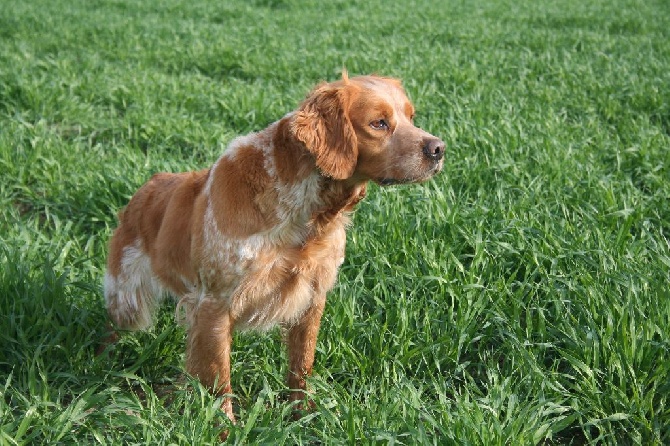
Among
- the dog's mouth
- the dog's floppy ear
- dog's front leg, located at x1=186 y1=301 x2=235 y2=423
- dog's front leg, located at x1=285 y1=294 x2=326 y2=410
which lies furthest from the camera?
dog's front leg, located at x1=285 y1=294 x2=326 y2=410

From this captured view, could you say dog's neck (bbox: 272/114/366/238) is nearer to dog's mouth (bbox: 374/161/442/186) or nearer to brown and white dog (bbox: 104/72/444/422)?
brown and white dog (bbox: 104/72/444/422)

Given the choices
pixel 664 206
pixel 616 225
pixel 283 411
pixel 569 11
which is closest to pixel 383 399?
pixel 283 411

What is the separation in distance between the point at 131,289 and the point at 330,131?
1.24 m

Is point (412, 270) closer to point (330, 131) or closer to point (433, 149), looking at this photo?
point (433, 149)

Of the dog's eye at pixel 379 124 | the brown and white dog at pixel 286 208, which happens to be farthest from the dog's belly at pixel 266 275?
the dog's eye at pixel 379 124

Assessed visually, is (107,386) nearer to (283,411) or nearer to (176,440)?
(176,440)

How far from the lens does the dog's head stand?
2371 millimetres

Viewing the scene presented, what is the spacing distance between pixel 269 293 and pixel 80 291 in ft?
A: 4.15

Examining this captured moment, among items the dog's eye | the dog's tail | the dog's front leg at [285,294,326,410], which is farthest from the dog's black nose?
the dog's tail

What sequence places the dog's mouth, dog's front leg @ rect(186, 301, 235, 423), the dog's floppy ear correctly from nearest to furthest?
the dog's floppy ear, the dog's mouth, dog's front leg @ rect(186, 301, 235, 423)

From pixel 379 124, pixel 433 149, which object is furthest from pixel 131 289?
pixel 433 149

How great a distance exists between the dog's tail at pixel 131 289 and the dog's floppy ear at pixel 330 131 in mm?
1051

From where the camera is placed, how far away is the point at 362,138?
2459 millimetres

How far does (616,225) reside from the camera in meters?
3.79
